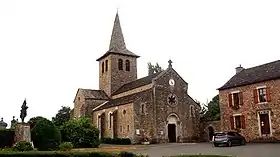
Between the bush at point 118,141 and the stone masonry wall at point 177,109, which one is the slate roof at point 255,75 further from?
the bush at point 118,141

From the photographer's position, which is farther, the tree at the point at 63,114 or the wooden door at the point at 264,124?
the tree at the point at 63,114

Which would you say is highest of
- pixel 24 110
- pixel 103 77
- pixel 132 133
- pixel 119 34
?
pixel 119 34

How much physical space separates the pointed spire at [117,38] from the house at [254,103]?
20254 mm

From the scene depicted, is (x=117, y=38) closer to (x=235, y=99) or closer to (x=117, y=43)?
(x=117, y=43)

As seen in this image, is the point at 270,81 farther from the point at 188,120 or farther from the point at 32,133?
the point at 32,133

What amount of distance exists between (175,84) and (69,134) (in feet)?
54.0

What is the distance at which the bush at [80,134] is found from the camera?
102 feet

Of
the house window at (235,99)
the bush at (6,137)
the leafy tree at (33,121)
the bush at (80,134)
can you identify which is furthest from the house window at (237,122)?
the bush at (6,137)

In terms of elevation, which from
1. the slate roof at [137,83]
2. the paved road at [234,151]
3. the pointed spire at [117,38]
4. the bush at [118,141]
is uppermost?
the pointed spire at [117,38]

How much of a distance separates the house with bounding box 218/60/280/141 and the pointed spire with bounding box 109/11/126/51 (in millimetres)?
20254

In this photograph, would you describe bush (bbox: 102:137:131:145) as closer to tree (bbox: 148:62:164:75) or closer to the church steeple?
the church steeple

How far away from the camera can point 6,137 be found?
26781mm

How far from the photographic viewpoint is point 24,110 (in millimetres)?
26484

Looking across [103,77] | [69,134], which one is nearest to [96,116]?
[103,77]
